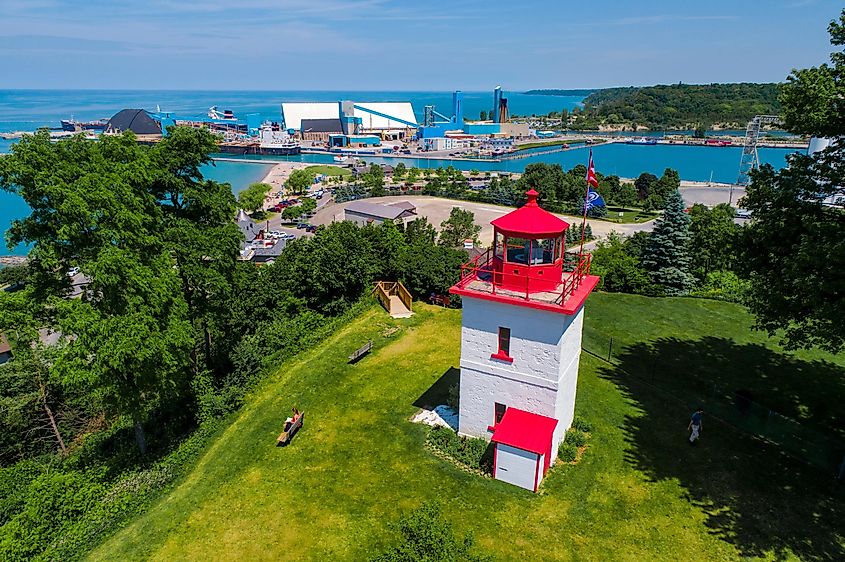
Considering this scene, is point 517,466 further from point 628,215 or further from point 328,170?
point 328,170

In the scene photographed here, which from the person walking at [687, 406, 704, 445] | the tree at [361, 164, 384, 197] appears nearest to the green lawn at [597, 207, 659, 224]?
the tree at [361, 164, 384, 197]

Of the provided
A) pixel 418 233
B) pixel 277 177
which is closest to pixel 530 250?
pixel 418 233

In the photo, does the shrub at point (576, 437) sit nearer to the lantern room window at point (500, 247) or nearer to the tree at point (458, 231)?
the lantern room window at point (500, 247)

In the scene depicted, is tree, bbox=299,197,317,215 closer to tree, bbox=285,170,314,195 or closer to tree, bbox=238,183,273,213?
tree, bbox=238,183,273,213

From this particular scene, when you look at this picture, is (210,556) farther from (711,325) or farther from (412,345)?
(711,325)

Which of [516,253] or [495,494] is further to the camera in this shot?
[516,253]

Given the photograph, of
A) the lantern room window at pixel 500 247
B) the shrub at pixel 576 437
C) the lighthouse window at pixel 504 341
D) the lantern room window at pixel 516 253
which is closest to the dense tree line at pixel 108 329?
the lighthouse window at pixel 504 341
